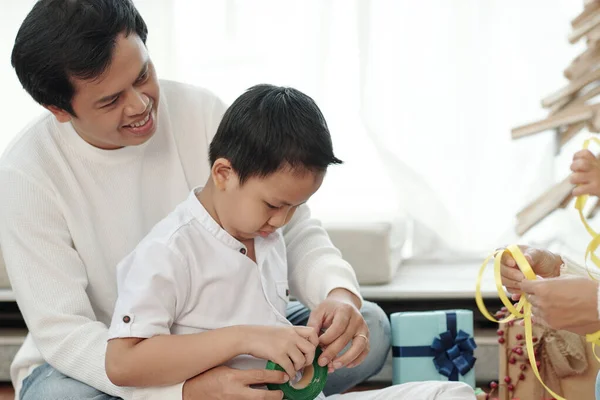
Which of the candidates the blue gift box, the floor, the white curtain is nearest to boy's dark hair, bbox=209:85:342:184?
the blue gift box

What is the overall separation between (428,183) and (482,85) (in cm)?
36

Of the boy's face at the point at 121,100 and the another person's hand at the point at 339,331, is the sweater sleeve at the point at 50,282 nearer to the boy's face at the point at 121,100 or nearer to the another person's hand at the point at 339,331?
the boy's face at the point at 121,100

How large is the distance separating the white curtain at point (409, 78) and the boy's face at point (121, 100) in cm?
116

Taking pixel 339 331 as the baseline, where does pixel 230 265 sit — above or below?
above

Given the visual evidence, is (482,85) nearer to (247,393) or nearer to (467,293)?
(467,293)

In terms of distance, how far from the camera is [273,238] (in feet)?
5.48

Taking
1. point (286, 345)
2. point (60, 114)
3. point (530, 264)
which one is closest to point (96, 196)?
point (60, 114)

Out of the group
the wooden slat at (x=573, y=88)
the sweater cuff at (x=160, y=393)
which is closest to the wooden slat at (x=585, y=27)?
the wooden slat at (x=573, y=88)

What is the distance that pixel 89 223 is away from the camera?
178cm

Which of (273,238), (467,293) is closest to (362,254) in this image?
(467,293)

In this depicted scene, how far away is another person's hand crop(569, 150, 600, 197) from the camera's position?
1484mm

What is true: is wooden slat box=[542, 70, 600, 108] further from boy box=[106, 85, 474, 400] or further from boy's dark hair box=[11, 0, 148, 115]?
boy's dark hair box=[11, 0, 148, 115]

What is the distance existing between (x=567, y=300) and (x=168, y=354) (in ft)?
2.12

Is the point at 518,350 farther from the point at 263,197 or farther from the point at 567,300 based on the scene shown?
the point at 263,197
